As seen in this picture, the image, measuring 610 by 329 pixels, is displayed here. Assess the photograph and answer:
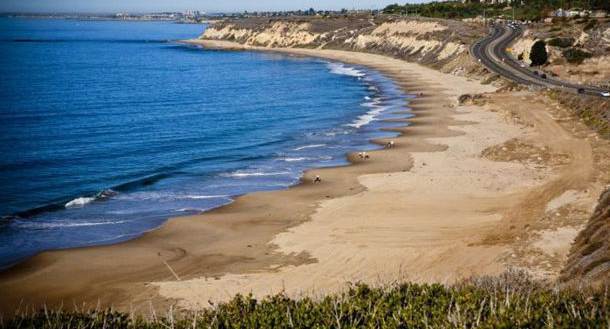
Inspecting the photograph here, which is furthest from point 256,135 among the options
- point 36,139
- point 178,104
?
point 178,104

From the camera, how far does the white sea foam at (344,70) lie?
98312mm

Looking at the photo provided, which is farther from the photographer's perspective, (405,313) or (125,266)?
(125,266)

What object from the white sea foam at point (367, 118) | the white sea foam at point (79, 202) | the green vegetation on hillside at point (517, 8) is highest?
the green vegetation on hillside at point (517, 8)

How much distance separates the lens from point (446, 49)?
10362 cm

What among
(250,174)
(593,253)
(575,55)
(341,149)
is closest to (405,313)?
(593,253)

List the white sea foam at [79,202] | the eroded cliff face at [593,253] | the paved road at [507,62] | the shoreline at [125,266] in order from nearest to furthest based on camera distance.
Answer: the eroded cliff face at [593,253] < the shoreline at [125,266] < the white sea foam at [79,202] < the paved road at [507,62]

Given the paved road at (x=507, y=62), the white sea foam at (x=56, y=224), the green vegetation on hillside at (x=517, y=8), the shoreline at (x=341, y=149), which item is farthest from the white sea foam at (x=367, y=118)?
the green vegetation on hillside at (x=517, y=8)

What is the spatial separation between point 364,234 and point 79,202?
14.9 m

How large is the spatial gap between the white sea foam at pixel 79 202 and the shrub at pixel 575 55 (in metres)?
63.6

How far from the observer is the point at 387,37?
5359 inches

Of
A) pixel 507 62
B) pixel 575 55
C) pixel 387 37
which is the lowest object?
pixel 507 62

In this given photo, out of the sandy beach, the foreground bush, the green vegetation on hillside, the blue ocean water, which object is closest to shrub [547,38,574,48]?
the blue ocean water

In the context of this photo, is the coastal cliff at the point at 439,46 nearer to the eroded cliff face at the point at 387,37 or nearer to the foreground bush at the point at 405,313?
the eroded cliff face at the point at 387,37

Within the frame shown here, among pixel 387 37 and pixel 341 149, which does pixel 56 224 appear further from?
pixel 387 37
